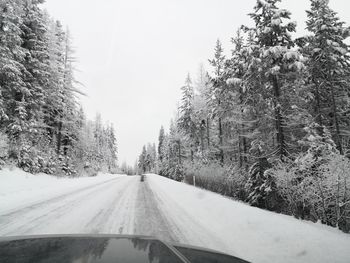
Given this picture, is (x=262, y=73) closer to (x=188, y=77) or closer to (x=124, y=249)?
(x=124, y=249)

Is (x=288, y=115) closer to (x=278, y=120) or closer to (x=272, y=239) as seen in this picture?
(x=278, y=120)

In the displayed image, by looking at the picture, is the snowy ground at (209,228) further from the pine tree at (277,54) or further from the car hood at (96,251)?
the pine tree at (277,54)

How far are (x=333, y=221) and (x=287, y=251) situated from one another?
10.5 ft

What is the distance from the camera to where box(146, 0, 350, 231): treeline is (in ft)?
24.1

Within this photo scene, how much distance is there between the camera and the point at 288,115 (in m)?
16.0

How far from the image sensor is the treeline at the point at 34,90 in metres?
18.6

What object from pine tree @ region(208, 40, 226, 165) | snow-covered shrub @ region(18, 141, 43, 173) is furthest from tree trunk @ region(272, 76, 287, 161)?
snow-covered shrub @ region(18, 141, 43, 173)

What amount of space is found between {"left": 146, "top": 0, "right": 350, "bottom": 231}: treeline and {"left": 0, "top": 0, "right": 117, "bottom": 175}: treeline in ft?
51.2

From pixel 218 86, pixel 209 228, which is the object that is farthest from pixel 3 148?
pixel 218 86

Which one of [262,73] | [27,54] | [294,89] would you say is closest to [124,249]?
[262,73]

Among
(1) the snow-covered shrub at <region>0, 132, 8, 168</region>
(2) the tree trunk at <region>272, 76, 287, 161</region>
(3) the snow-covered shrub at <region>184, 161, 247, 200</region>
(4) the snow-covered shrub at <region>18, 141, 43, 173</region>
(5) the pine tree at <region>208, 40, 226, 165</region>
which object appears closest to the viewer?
(2) the tree trunk at <region>272, 76, 287, 161</region>

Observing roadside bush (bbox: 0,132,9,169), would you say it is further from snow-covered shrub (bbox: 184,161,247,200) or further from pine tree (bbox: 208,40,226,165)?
pine tree (bbox: 208,40,226,165)

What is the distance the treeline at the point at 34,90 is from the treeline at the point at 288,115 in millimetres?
15619

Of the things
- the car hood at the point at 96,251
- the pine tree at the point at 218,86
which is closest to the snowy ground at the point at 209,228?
the car hood at the point at 96,251
